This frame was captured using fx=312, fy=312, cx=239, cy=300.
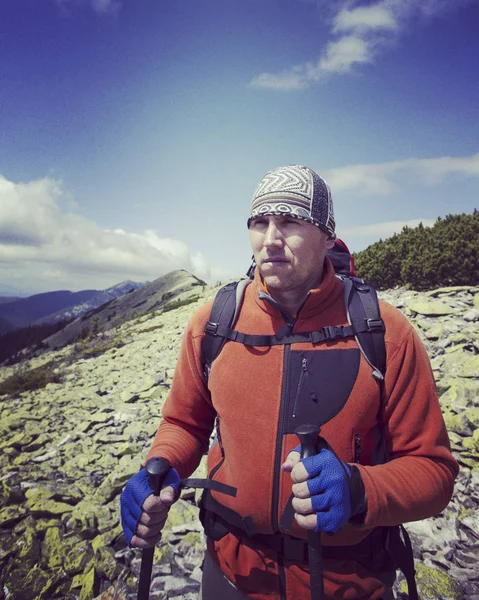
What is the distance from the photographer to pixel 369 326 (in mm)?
2082

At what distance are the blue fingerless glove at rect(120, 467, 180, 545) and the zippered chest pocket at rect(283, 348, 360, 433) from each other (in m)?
0.81

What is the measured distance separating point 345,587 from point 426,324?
9.08 m

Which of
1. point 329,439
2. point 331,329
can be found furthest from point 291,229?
point 329,439

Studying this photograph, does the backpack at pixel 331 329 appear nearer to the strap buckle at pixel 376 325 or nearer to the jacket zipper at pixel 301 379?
the strap buckle at pixel 376 325

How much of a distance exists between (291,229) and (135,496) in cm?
203

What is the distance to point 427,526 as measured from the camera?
14.0 ft

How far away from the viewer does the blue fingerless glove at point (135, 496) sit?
190 centimetres

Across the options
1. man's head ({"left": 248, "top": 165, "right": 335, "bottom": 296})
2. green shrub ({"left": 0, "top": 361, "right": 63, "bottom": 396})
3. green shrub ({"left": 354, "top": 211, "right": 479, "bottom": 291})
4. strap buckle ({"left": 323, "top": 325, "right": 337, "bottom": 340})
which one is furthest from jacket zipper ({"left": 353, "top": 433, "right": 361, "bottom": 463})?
green shrub ({"left": 354, "top": 211, "right": 479, "bottom": 291})

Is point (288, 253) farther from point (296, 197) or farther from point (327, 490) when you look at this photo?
point (327, 490)

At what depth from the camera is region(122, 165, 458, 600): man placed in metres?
1.77

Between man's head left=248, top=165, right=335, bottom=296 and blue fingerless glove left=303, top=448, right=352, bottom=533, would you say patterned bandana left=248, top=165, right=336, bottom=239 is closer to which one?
man's head left=248, top=165, right=335, bottom=296

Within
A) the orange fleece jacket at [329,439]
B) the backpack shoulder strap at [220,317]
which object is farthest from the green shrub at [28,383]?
the backpack shoulder strap at [220,317]

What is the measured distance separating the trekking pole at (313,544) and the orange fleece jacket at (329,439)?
0.28m

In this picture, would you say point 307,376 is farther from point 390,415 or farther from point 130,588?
point 130,588
